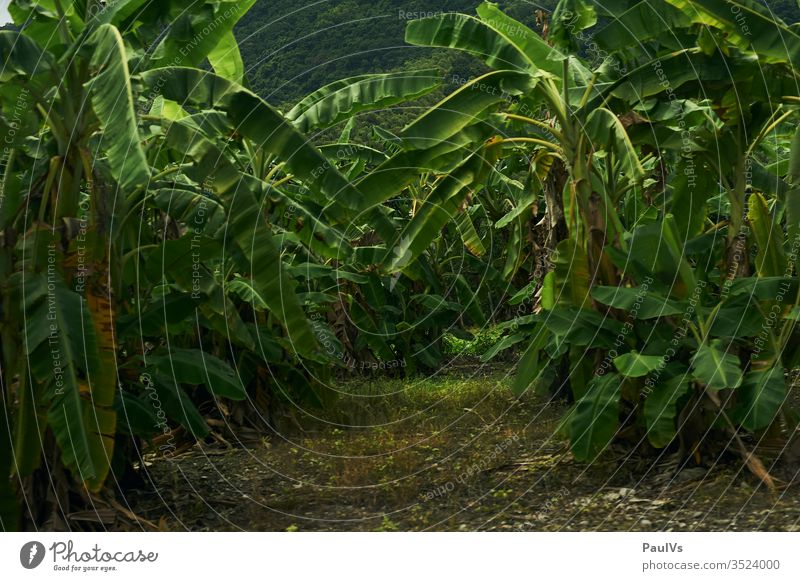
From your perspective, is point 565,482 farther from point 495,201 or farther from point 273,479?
point 495,201

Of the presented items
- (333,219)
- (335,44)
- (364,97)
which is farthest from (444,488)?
(335,44)

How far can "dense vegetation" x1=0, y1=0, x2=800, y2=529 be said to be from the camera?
21.2ft

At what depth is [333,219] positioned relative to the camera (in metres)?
8.81

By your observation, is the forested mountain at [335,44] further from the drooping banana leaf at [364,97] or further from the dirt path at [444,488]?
the dirt path at [444,488]

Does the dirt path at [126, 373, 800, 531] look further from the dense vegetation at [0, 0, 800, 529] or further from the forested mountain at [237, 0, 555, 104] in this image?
the forested mountain at [237, 0, 555, 104]

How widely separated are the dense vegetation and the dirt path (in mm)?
418

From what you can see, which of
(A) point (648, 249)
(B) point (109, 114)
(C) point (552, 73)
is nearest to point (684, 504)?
(A) point (648, 249)

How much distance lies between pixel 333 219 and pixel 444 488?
2849 mm

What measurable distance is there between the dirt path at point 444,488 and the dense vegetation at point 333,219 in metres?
0.42

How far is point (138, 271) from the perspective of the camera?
7.96 metres

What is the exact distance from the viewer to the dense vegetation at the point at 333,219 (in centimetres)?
645

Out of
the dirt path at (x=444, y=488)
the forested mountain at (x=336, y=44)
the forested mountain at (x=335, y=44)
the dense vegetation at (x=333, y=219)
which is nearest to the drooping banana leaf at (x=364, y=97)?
the dense vegetation at (x=333, y=219)

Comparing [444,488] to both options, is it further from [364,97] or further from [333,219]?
[364,97]

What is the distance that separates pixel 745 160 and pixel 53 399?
659 cm
